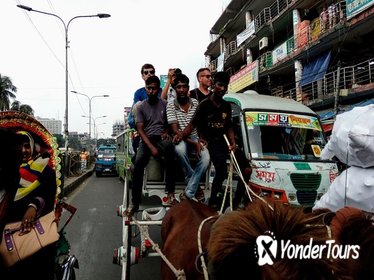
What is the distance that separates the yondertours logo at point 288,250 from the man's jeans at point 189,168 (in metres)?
2.62

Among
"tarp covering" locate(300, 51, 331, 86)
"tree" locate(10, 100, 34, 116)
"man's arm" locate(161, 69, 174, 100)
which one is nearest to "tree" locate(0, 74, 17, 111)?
"tree" locate(10, 100, 34, 116)

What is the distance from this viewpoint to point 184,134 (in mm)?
4312

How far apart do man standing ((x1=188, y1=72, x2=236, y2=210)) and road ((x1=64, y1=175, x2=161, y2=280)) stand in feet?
5.09

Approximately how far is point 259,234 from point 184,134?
2.78 m

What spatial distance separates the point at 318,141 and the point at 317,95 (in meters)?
12.6

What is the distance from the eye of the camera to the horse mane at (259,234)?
1.43 metres

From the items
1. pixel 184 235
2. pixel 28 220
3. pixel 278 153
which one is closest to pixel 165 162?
pixel 184 235

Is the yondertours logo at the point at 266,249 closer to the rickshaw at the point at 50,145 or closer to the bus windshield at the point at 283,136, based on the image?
the rickshaw at the point at 50,145

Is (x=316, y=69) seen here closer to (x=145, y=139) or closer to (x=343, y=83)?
(x=343, y=83)

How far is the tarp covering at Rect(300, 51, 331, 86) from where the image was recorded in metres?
16.3

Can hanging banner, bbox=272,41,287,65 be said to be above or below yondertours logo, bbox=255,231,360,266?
above

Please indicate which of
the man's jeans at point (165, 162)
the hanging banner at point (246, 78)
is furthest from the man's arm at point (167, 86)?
the hanging banner at point (246, 78)

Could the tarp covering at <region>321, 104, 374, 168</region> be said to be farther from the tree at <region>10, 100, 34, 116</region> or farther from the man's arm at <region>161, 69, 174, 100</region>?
the tree at <region>10, 100, 34, 116</region>

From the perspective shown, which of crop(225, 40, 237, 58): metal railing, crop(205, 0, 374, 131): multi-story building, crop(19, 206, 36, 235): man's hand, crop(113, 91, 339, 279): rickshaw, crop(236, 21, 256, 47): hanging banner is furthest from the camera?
crop(225, 40, 237, 58): metal railing
